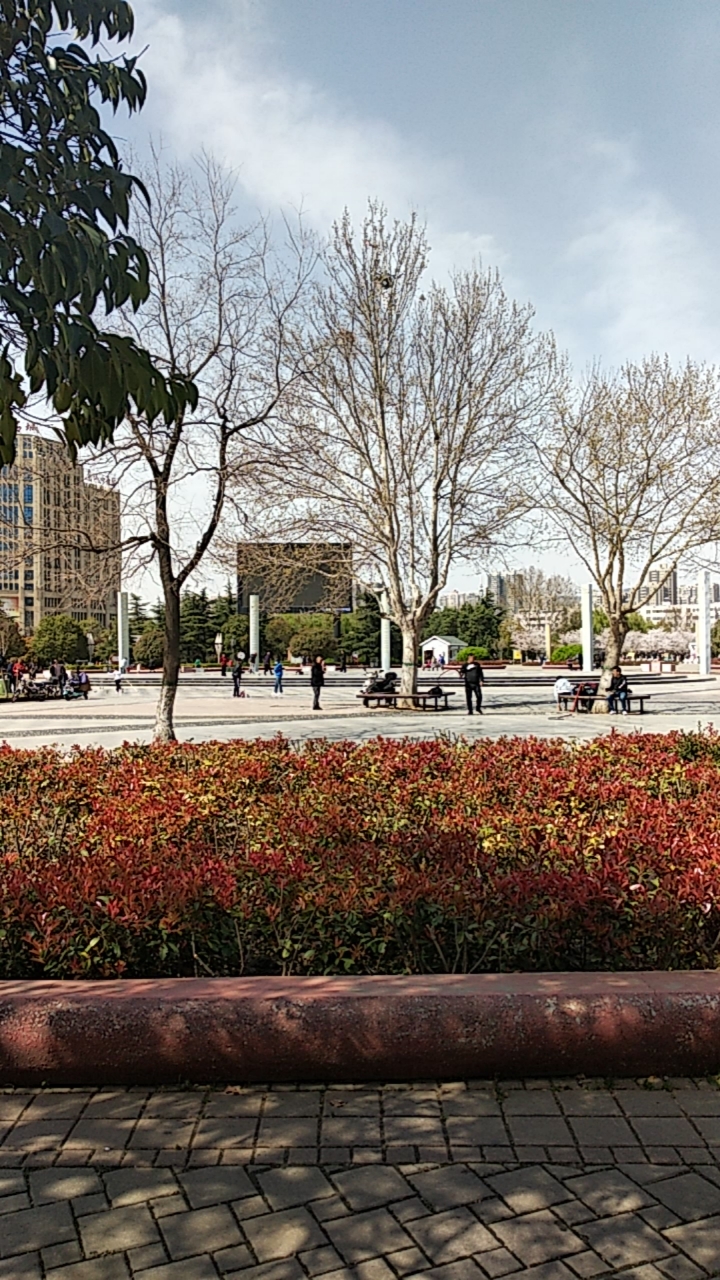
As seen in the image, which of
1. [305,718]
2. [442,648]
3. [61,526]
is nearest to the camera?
[61,526]

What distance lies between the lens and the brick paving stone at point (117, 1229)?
238 centimetres

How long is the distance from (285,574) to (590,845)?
764 inches

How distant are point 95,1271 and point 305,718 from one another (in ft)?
66.9

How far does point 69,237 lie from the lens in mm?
2150

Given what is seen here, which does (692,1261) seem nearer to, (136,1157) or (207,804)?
(136,1157)

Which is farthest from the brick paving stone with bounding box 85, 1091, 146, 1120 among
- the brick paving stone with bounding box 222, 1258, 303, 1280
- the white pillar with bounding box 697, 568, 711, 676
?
the white pillar with bounding box 697, 568, 711, 676

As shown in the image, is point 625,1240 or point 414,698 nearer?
point 625,1240

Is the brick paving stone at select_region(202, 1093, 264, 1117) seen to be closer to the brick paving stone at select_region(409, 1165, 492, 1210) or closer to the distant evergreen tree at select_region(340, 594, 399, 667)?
the brick paving stone at select_region(409, 1165, 492, 1210)

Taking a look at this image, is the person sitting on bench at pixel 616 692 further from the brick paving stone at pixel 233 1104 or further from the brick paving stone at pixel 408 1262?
the brick paving stone at pixel 408 1262

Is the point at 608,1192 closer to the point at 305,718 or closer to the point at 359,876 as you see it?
the point at 359,876

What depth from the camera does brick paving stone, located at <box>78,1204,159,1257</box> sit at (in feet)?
7.82

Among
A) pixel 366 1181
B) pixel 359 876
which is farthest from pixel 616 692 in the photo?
pixel 366 1181

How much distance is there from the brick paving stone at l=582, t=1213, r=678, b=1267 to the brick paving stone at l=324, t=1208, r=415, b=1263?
48 centimetres

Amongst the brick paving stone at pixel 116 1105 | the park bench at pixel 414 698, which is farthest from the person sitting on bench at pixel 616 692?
the brick paving stone at pixel 116 1105
